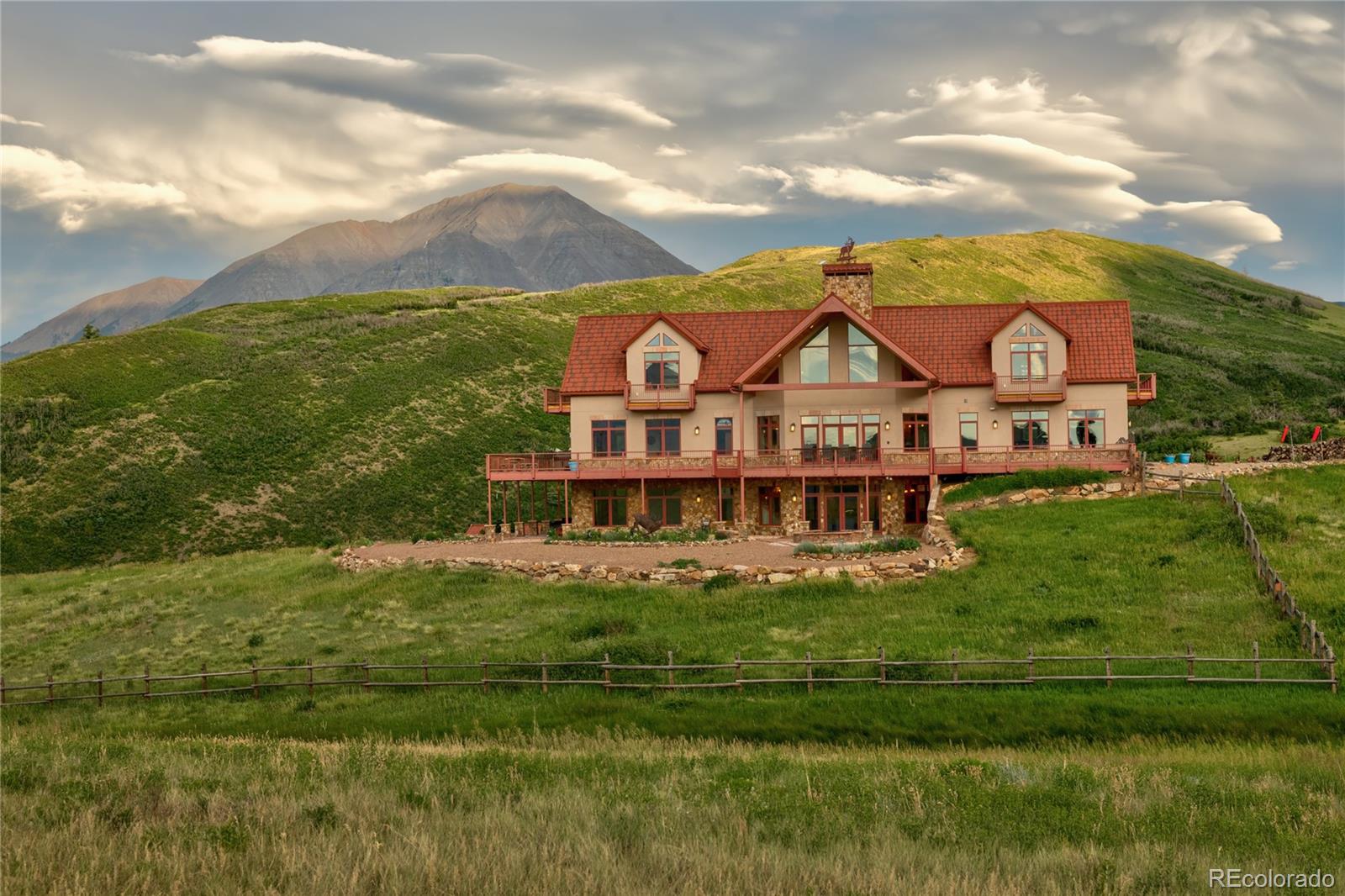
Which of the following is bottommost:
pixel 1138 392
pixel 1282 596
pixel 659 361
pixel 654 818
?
pixel 654 818

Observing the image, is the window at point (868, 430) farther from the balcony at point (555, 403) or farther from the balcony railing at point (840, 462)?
the balcony at point (555, 403)

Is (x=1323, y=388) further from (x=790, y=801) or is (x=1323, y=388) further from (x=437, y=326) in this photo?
(x=790, y=801)

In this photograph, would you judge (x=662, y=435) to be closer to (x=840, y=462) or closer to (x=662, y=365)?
(x=662, y=365)

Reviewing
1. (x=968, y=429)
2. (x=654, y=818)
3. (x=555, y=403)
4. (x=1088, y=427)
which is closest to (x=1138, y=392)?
(x=1088, y=427)

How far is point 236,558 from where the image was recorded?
1826 inches

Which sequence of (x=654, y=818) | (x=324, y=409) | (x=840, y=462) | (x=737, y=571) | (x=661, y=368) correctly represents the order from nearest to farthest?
(x=654, y=818)
(x=737, y=571)
(x=840, y=462)
(x=661, y=368)
(x=324, y=409)

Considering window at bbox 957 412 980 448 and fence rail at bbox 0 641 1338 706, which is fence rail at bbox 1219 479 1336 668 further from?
window at bbox 957 412 980 448

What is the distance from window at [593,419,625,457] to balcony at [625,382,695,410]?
→ 1.16 m

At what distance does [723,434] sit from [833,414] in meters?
4.88

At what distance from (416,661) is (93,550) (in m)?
34.3

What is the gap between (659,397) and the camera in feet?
149

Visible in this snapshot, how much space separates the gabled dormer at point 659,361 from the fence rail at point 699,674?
21398 mm

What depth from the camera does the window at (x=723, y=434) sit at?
45.4 metres

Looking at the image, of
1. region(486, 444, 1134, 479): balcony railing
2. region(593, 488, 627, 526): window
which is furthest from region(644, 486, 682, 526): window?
region(486, 444, 1134, 479): balcony railing
